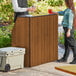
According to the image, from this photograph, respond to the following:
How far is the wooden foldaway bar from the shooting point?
955 centimetres

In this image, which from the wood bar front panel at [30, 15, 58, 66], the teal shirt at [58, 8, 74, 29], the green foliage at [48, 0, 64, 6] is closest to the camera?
the wood bar front panel at [30, 15, 58, 66]

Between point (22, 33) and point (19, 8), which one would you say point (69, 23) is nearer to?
point (22, 33)

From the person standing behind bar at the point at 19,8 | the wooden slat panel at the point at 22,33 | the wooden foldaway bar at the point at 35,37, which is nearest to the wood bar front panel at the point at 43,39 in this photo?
the wooden foldaway bar at the point at 35,37

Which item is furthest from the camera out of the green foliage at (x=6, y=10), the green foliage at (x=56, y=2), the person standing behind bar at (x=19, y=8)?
the green foliage at (x=56, y=2)

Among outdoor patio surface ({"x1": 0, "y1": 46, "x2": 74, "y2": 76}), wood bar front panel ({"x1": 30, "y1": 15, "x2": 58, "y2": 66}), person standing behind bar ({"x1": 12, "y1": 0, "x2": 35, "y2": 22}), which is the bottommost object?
outdoor patio surface ({"x1": 0, "y1": 46, "x2": 74, "y2": 76})

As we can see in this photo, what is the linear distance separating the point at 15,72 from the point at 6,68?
21 centimetres

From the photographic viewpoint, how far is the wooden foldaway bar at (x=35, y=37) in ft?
31.3

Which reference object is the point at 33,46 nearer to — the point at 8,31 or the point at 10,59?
the point at 10,59

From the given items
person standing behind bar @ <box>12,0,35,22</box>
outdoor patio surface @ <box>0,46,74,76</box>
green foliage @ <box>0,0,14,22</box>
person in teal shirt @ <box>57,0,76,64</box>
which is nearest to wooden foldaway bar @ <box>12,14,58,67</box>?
outdoor patio surface @ <box>0,46,74,76</box>

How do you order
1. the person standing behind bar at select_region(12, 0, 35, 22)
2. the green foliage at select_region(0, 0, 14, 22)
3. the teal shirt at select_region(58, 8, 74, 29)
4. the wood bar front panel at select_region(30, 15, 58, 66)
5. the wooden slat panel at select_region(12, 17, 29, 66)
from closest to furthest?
the wooden slat panel at select_region(12, 17, 29, 66)
the wood bar front panel at select_region(30, 15, 58, 66)
the teal shirt at select_region(58, 8, 74, 29)
the person standing behind bar at select_region(12, 0, 35, 22)
the green foliage at select_region(0, 0, 14, 22)

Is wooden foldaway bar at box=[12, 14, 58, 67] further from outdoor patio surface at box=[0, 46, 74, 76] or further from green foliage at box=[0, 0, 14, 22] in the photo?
green foliage at box=[0, 0, 14, 22]

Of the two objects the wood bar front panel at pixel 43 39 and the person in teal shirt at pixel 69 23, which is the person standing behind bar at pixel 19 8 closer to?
the wood bar front panel at pixel 43 39

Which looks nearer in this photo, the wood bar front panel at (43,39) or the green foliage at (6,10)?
the wood bar front panel at (43,39)

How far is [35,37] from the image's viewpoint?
382 inches
